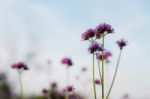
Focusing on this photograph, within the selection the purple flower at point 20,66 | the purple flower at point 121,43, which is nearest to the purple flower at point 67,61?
the purple flower at point 20,66

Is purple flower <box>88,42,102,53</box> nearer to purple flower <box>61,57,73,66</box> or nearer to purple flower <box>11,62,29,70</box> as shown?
purple flower <box>11,62,29,70</box>

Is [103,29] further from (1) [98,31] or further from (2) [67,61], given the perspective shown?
(2) [67,61]

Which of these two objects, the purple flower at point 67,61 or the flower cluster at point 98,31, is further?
the purple flower at point 67,61

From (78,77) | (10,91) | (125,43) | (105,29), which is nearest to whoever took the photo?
(105,29)

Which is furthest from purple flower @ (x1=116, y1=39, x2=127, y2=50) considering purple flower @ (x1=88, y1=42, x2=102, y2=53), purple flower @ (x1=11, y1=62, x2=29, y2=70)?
purple flower @ (x1=11, y1=62, x2=29, y2=70)

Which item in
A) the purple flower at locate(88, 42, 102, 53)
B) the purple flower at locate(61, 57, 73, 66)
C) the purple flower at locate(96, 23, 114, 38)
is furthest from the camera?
the purple flower at locate(61, 57, 73, 66)

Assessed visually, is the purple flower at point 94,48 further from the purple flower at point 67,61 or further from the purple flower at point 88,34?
the purple flower at point 67,61

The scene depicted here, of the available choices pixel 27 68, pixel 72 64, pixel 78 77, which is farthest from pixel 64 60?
pixel 78 77

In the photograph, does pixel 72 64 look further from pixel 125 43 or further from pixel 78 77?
pixel 125 43

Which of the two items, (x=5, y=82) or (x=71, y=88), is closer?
(x=71, y=88)
